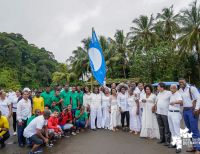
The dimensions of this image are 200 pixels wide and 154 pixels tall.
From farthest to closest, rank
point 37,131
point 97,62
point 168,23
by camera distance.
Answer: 1. point 168,23
2. point 97,62
3. point 37,131

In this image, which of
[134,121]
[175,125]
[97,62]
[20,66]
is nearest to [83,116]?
[134,121]

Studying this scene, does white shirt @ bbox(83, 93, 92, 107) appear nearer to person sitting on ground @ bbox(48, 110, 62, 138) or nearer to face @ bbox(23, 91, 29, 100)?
person sitting on ground @ bbox(48, 110, 62, 138)

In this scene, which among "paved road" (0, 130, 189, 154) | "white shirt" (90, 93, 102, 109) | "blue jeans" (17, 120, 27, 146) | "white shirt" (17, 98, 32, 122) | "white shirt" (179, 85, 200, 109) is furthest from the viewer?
"white shirt" (90, 93, 102, 109)

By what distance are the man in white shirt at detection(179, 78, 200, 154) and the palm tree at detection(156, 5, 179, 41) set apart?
3292 cm

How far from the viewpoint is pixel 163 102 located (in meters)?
8.34

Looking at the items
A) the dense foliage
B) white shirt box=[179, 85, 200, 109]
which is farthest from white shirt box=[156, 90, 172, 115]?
the dense foliage

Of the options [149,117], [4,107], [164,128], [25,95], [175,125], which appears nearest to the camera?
[175,125]

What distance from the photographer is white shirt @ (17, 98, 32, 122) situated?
29.8 ft

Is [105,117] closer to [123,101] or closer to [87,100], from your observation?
[87,100]

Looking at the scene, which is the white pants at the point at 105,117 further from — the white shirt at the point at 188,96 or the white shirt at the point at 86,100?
the white shirt at the point at 188,96

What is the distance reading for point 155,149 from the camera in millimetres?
7961

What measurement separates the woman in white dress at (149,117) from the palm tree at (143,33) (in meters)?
31.1

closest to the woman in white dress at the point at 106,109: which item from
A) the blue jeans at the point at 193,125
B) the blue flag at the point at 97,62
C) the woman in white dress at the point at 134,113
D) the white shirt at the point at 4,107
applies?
the woman in white dress at the point at 134,113

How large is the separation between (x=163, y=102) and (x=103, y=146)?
218 centimetres
